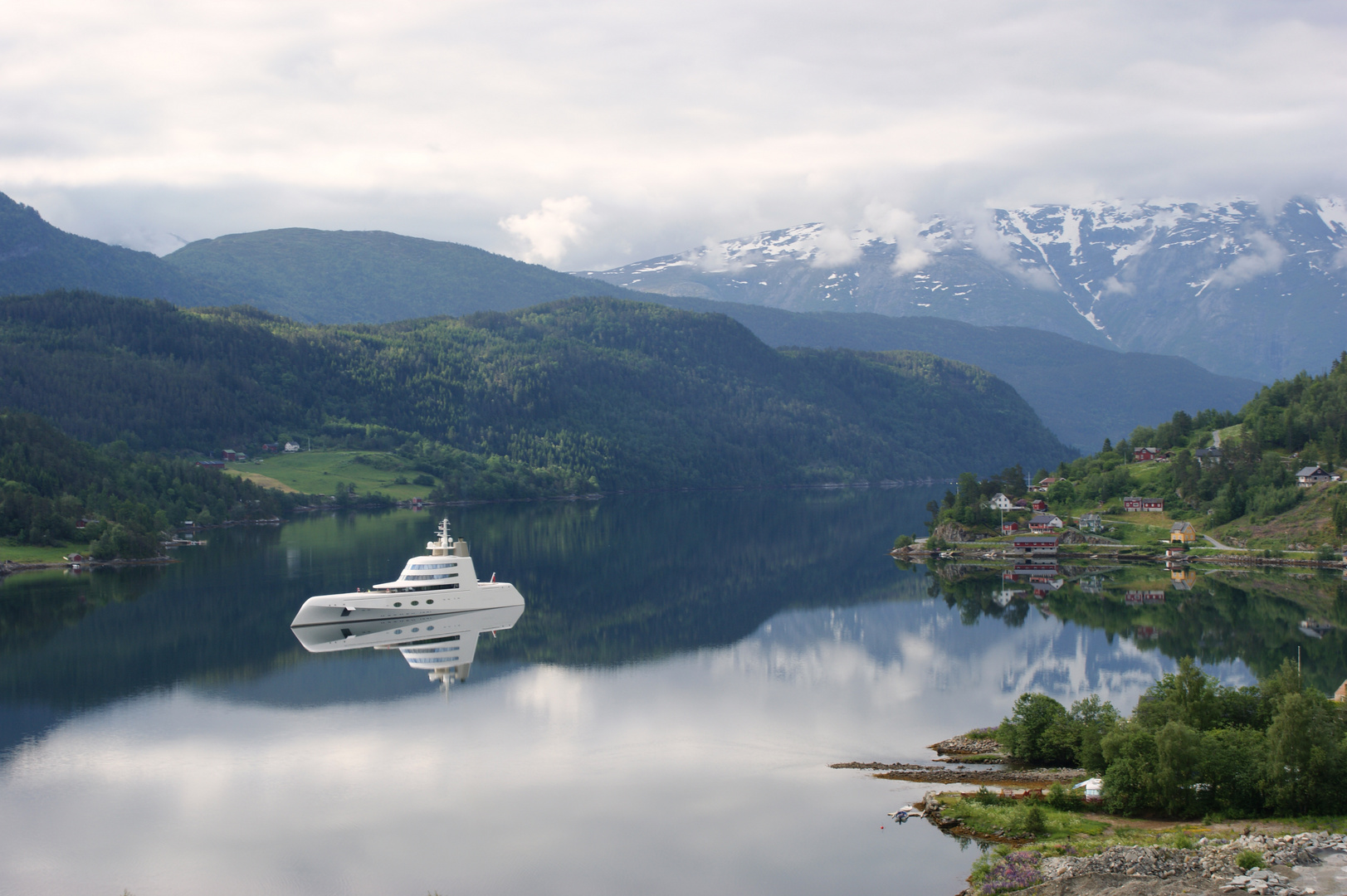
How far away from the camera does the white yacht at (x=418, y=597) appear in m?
76.9

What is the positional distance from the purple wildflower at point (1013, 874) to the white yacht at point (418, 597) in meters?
49.7

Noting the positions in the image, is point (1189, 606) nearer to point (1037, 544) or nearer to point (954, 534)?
point (1037, 544)

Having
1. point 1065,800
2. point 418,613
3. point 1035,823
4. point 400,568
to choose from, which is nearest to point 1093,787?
point 1065,800

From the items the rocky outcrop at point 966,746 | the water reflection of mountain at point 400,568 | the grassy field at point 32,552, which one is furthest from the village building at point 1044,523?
the grassy field at point 32,552

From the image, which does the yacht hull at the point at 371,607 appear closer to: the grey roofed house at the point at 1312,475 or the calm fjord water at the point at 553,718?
the calm fjord water at the point at 553,718

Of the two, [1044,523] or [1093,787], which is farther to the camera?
[1044,523]

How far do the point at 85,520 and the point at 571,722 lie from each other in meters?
85.0

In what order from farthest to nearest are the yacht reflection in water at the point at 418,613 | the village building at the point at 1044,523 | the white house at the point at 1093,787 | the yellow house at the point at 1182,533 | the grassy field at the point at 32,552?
the village building at the point at 1044,523, the yellow house at the point at 1182,533, the grassy field at the point at 32,552, the yacht reflection in water at the point at 418,613, the white house at the point at 1093,787

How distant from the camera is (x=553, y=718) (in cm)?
5584

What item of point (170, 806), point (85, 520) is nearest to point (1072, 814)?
point (170, 806)

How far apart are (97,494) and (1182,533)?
11249cm

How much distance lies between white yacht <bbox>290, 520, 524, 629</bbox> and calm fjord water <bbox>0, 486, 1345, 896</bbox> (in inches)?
124

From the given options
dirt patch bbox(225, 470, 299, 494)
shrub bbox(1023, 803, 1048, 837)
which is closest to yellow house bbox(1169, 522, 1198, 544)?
shrub bbox(1023, 803, 1048, 837)

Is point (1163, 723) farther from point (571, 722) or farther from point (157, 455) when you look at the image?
point (157, 455)
